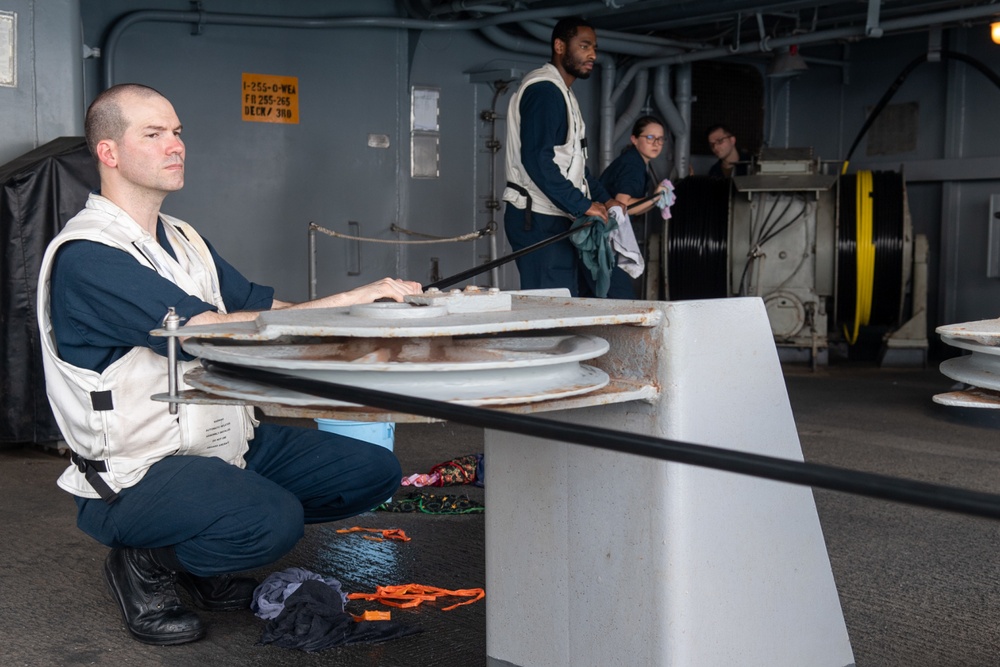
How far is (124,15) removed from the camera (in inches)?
236

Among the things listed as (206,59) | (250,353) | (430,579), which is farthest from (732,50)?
(250,353)

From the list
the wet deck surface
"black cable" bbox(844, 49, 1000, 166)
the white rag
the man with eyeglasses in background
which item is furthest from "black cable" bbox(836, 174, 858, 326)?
the white rag

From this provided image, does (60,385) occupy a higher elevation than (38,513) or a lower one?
higher

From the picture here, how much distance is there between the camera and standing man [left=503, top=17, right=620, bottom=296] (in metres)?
4.46

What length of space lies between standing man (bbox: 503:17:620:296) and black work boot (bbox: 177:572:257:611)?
2098 mm

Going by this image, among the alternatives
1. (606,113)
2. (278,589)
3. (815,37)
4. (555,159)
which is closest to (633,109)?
(606,113)

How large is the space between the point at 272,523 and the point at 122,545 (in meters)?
0.36

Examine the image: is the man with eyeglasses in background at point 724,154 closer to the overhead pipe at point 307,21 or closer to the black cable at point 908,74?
the black cable at point 908,74

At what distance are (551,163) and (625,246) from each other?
553 millimetres

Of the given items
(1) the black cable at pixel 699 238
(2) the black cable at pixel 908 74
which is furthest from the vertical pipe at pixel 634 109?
(2) the black cable at pixel 908 74

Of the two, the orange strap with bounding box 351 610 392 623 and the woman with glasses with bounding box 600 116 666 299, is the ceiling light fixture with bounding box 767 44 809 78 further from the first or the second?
the orange strap with bounding box 351 610 392 623

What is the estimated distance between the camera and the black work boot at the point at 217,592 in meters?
2.68

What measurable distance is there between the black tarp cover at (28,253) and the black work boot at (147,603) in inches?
87.2

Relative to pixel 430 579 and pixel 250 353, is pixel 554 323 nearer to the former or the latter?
pixel 250 353
